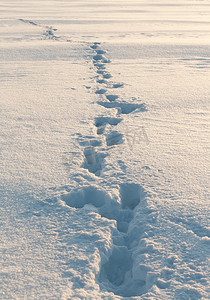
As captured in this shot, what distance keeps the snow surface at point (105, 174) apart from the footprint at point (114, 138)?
0.01 m

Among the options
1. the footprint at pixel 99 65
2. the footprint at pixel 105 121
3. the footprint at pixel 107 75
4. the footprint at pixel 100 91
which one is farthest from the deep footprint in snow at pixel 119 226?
the footprint at pixel 99 65

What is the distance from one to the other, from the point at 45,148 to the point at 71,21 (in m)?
4.61

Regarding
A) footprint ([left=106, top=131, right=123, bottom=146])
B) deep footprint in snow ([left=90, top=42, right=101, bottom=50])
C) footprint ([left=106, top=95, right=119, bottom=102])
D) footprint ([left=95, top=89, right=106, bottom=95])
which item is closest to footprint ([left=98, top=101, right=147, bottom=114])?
footprint ([left=106, top=95, right=119, bottom=102])

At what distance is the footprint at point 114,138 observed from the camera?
8.04 feet

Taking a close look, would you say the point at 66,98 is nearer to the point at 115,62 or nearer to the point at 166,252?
the point at 115,62

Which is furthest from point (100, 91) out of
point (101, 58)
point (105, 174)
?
point (105, 174)

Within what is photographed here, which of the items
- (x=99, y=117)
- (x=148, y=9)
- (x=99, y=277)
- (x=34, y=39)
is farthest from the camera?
(x=148, y=9)

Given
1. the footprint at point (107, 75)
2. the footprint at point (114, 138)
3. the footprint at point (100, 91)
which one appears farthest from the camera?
the footprint at point (107, 75)

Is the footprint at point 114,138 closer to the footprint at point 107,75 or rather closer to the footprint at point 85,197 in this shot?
the footprint at point 85,197

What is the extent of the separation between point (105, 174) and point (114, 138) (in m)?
0.51

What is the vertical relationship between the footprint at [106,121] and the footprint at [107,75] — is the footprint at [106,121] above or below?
below

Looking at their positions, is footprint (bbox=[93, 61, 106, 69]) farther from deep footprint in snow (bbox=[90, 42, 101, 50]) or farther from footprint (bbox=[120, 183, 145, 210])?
footprint (bbox=[120, 183, 145, 210])

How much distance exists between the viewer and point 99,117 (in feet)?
8.98

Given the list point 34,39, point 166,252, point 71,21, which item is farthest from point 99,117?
point 71,21
